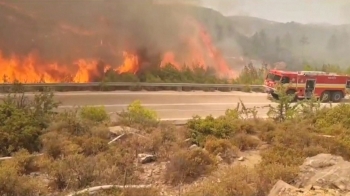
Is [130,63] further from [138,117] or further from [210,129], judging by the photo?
[210,129]

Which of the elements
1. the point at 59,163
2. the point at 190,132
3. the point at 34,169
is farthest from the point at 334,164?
the point at 34,169

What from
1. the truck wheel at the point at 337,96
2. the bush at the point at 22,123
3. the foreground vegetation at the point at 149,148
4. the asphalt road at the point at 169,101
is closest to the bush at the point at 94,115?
the foreground vegetation at the point at 149,148

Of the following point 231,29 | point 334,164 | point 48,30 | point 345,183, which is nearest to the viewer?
point 345,183

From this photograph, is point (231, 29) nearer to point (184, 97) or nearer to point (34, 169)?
point (184, 97)

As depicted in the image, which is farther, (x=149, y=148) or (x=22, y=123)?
(x=22, y=123)

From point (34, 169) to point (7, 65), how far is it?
1649cm

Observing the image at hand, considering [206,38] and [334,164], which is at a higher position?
[206,38]

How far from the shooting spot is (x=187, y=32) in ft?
115

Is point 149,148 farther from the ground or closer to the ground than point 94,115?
closer to the ground

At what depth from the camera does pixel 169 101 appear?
847 inches

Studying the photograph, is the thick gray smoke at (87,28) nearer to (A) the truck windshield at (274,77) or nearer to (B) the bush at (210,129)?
(A) the truck windshield at (274,77)

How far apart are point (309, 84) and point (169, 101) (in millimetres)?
9359

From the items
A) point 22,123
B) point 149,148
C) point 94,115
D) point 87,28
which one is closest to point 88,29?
point 87,28

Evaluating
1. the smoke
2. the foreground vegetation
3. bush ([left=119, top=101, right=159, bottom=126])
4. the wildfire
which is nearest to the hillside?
the wildfire
